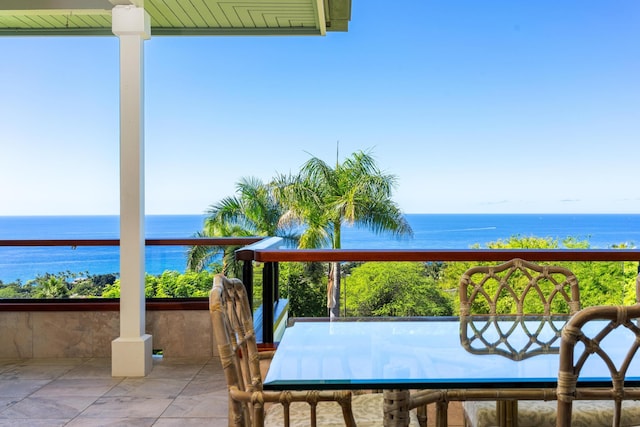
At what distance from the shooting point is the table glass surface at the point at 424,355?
5.17ft

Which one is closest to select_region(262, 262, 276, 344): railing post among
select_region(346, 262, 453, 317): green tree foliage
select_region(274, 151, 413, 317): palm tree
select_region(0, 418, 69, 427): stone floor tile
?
select_region(346, 262, 453, 317): green tree foliage

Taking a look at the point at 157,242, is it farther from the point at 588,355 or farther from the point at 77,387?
the point at 588,355

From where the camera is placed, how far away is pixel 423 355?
6.16 ft

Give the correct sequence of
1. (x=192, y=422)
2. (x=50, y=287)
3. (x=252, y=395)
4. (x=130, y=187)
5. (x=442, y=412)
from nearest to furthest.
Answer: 1. (x=252, y=395)
2. (x=442, y=412)
3. (x=192, y=422)
4. (x=130, y=187)
5. (x=50, y=287)

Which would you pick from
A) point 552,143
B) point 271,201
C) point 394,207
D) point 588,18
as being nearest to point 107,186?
point 271,201

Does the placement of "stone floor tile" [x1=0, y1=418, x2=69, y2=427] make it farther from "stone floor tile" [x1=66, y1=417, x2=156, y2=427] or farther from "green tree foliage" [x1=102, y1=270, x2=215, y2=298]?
"green tree foliage" [x1=102, y1=270, x2=215, y2=298]

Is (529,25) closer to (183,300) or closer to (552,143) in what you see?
(552,143)

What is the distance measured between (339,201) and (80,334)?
1014 centimetres

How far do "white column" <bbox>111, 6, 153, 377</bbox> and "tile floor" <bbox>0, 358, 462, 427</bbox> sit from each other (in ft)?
0.65

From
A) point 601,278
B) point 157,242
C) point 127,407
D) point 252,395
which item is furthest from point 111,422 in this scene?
point 601,278

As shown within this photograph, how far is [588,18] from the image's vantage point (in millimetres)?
31703

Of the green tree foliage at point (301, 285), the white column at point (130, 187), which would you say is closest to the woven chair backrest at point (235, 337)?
the green tree foliage at point (301, 285)

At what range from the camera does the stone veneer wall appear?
4527 millimetres

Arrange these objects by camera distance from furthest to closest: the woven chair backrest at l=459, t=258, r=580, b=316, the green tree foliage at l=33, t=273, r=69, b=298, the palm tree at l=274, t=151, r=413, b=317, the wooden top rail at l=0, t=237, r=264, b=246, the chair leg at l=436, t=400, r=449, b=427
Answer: the palm tree at l=274, t=151, r=413, b=317, the green tree foliage at l=33, t=273, r=69, b=298, the wooden top rail at l=0, t=237, r=264, b=246, the woven chair backrest at l=459, t=258, r=580, b=316, the chair leg at l=436, t=400, r=449, b=427
